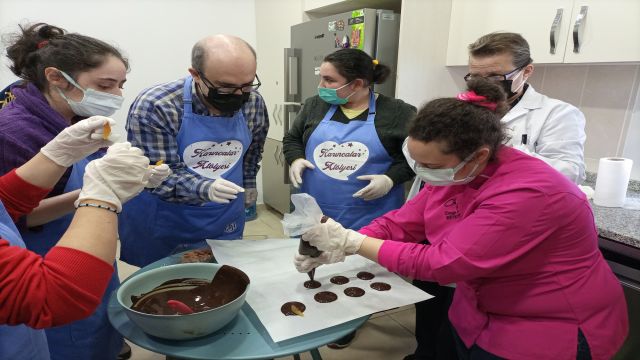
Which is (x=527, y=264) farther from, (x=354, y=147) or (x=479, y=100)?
(x=354, y=147)

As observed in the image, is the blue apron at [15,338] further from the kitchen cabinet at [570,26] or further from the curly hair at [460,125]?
the kitchen cabinet at [570,26]

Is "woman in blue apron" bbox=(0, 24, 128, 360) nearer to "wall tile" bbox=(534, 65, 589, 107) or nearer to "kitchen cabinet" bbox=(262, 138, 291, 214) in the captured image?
"wall tile" bbox=(534, 65, 589, 107)

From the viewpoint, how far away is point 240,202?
5.29ft

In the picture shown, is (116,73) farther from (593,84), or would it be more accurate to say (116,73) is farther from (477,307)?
(593,84)

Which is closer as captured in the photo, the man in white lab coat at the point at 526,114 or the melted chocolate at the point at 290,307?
the melted chocolate at the point at 290,307

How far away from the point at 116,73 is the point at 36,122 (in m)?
0.28

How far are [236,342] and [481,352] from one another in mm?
684

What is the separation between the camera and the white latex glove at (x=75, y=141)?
0.95m

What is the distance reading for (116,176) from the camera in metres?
Result: 0.81

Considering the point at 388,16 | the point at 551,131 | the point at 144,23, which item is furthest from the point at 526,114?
the point at 144,23

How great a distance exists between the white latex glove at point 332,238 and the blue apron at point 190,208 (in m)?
0.54


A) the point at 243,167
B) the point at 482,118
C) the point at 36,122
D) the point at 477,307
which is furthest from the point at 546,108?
the point at 36,122

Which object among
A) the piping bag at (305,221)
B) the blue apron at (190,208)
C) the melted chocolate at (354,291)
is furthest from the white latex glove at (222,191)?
the melted chocolate at (354,291)

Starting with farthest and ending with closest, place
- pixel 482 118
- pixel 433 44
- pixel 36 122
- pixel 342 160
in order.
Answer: pixel 433 44 < pixel 342 160 < pixel 36 122 < pixel 482 118
